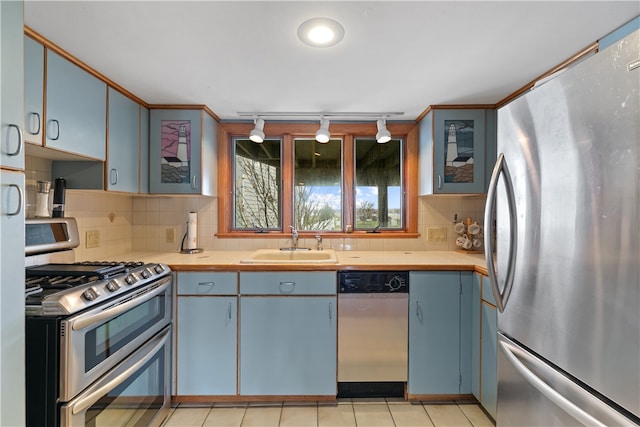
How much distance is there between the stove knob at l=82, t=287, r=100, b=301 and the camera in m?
1.21

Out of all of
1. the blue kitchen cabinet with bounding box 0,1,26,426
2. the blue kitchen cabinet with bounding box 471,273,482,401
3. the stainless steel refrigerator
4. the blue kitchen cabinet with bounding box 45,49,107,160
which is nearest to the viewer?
the stainless steel refrigerator

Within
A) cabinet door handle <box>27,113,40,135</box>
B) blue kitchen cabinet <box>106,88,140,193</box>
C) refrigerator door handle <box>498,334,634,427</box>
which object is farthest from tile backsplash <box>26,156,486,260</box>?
refrigerator door handle <box>498,334,634,427</box>

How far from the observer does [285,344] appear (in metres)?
1.89

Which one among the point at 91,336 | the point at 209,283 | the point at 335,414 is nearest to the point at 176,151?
the point at 209,283

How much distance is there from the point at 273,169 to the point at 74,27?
155 centimetres

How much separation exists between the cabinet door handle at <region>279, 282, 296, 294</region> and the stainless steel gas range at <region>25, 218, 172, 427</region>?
0.69 metres

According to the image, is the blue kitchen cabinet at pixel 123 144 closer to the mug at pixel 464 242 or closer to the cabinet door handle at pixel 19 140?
the cabinet door handle at pixel 19 140

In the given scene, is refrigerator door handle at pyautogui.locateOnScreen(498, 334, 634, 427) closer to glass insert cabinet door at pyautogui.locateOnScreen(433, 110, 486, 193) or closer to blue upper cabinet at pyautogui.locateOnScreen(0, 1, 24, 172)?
glass insert cabinet door at pyautogui.locateOnScreen(433, 110, 486, 193)

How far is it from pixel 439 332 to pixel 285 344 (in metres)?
0.98

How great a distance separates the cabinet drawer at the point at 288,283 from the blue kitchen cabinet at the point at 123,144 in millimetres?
998

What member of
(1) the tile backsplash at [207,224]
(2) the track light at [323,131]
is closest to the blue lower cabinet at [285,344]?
(1) the tile backsplash at [207,224]

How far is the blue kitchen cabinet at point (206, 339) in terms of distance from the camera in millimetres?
1880

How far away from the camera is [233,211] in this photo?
2.62 metres

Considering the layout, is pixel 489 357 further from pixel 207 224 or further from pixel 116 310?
pixel 207 224
